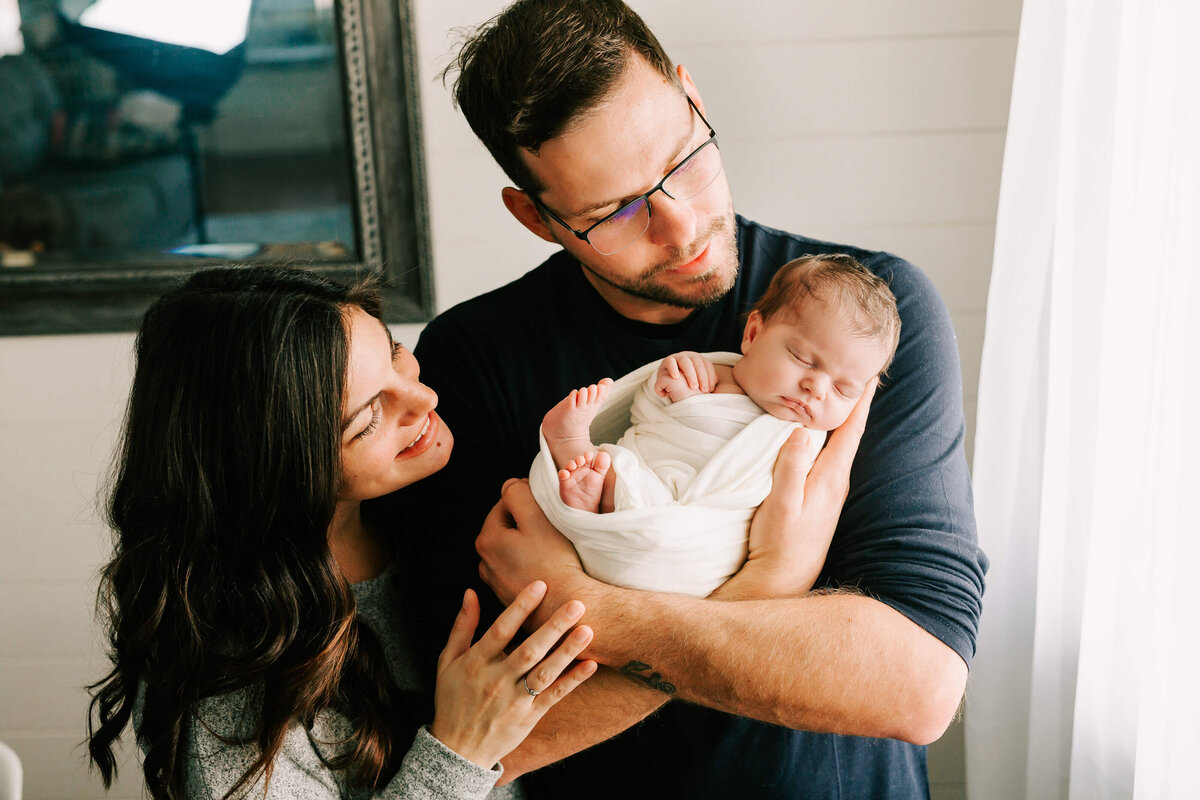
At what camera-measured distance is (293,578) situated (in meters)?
1.21

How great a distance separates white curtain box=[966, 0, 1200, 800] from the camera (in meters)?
1.15

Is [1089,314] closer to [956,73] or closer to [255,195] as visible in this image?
[956,73]

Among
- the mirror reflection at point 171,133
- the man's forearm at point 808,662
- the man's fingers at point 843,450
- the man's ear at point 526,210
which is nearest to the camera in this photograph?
the man's forearm at point 808,662

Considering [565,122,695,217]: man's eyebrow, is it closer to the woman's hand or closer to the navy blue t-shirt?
the navy blue t-shirt

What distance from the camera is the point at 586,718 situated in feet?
3.87

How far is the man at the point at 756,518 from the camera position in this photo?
1076 millimetres

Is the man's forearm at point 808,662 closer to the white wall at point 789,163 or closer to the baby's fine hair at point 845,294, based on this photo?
the baby's fine hair at point 845,294

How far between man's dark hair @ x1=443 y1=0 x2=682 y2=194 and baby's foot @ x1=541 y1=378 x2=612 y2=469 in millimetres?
364

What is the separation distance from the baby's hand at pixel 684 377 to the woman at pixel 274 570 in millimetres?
355

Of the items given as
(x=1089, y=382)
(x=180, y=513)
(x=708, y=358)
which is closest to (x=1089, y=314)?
(x=1089, y=382)

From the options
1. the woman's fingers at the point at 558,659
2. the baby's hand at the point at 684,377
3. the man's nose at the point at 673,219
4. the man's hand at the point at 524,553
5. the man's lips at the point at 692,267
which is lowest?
the woman's fingers at the point at 558,659

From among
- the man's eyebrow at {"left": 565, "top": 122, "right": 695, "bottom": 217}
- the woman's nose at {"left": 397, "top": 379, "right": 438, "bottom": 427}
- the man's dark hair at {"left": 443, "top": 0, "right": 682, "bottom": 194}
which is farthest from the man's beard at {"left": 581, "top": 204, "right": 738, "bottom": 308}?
the woman's nose at {"left": 397, "top": 379, "right": 438, "bottom": 427}

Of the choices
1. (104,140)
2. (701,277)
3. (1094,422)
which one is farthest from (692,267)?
(104,140)

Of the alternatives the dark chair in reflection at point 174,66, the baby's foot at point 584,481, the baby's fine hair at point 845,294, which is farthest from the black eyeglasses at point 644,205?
the dark chair in reflection at point 174,66
